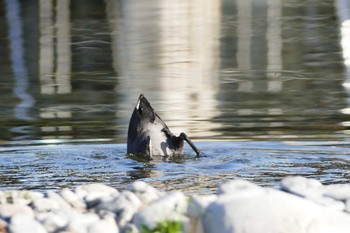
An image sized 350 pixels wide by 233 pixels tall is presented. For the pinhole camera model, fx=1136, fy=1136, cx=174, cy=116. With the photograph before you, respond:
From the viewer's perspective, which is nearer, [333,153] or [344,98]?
[333,153]

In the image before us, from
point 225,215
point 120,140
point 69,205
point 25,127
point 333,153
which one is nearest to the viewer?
point 225,215

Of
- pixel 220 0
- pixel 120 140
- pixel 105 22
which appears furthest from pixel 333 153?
pixel 220 0

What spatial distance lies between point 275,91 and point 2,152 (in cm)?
470

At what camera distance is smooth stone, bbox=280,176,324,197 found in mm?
6095

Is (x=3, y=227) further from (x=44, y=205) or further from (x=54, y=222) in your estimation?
(x=44, y=205)

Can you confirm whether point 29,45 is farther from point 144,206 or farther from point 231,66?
point 144,206

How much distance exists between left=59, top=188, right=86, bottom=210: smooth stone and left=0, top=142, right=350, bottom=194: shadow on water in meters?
1.61

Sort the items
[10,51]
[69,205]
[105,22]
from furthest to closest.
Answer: [105,22] → [10,51] → [69,205]

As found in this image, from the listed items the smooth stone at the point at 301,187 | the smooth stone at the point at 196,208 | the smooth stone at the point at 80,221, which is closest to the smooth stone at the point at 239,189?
the smooth stone at the point at 196,208

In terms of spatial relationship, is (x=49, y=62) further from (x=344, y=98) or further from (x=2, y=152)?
(x=2, y=152)

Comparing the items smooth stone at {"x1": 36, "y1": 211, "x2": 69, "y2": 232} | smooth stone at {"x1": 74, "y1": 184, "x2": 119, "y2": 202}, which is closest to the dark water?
smooth stone at {"x1": 74, "y1": 184, "x2": 119, "y2": 202}

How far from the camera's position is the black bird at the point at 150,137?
9688mm

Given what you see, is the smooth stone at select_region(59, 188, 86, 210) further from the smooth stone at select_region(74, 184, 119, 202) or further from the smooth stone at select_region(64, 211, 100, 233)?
the smooth stone at select_region(64, 211, 100, 233)

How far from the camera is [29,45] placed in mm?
18953
